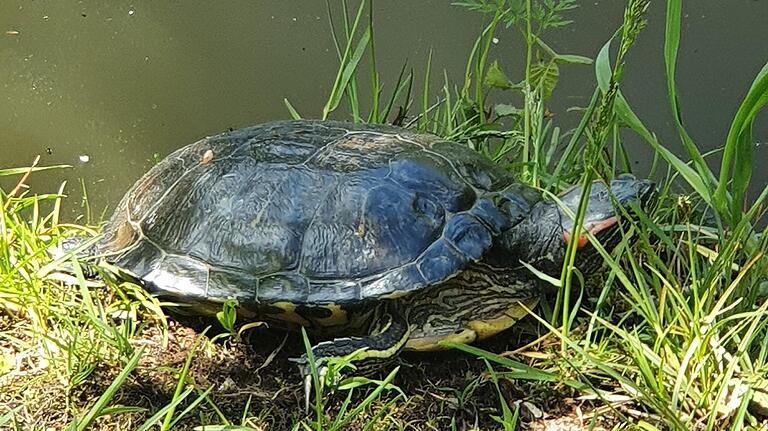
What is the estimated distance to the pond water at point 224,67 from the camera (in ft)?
8.52

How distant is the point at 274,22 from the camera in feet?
9.76

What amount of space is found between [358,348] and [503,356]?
1.09 ft

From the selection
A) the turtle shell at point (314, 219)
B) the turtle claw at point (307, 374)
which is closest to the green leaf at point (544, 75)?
the turtle shell at point (314, 219)

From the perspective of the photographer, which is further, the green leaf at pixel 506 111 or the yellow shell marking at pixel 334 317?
the green leaf at pixel 506 111

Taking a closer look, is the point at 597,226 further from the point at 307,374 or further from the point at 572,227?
the point at 307,374

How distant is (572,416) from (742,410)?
32 cm

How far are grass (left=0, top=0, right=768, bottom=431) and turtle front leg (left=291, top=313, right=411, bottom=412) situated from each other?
4cm

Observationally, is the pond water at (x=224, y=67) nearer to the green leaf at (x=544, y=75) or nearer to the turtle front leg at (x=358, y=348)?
the green leaf at (x=544, y=75)

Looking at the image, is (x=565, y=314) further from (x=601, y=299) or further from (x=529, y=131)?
(x=529, y=131)

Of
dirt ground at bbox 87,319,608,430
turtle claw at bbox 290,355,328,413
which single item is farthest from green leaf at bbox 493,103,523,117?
turtle claw at bbox 290,355,328,413

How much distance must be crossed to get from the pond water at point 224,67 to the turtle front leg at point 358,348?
1.33m

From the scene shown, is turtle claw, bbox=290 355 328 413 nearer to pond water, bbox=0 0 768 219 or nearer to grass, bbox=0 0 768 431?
grass, bbox=0 0 768 431

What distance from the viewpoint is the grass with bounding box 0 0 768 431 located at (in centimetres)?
146

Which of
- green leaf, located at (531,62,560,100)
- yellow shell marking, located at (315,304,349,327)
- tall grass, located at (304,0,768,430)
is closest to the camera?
tall grass, located at (304,0,768,430)
